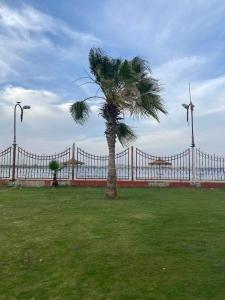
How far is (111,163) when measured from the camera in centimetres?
1362

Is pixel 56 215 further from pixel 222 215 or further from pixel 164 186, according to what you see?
pixel 164 186

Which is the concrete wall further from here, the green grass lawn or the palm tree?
the green grass lawn

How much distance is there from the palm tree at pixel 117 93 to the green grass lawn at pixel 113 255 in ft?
15.0

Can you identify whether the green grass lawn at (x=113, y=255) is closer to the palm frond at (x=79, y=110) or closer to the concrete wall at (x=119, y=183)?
the palm frond at (x=79, y=110)

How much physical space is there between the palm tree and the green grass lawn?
4.58m

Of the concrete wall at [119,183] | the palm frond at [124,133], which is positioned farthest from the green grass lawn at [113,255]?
the concrete wall at [119,183]

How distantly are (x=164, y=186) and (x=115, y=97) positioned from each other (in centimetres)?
749

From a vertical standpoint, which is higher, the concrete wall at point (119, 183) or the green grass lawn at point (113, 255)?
the concrete wall at point (119, 183)

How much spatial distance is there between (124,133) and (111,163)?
133cm

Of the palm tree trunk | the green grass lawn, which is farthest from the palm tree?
the green grass lawn

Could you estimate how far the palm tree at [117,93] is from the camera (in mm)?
13125

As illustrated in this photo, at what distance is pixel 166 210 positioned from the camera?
33.0 ft

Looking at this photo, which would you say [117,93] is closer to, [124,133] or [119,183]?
[124,133]

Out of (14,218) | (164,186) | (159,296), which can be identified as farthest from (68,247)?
(164,186)
